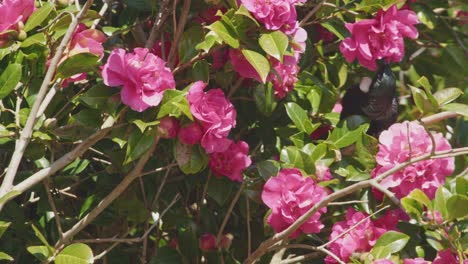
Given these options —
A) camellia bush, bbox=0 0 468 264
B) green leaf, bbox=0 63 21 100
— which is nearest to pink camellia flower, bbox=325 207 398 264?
camellia bush, bbox=0 0 468 264

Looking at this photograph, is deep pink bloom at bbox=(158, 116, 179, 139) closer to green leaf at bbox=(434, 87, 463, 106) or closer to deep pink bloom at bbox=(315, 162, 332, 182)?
deep pink bloom at bbox=(315, 162, 332, 182)

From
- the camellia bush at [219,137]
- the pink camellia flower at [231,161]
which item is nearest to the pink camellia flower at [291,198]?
the camellia bush at [219,137]

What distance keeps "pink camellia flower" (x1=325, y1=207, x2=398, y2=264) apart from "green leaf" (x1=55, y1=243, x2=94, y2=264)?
518 mm

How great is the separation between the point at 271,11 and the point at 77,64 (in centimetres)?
38

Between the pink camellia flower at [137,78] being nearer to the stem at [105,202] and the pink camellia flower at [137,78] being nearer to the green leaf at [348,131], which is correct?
the stem at [105,202]

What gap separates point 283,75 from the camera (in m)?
1.92

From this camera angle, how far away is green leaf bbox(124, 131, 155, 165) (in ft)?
5.47

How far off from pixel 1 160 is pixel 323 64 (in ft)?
2.74

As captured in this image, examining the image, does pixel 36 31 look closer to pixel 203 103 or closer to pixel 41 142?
pixel 41 142

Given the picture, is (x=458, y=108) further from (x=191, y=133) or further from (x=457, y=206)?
(x=191, y=133)

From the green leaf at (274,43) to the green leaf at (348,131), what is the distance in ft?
1.19

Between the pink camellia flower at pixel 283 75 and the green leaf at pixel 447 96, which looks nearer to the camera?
the pink camellia flower at pixel 283 75

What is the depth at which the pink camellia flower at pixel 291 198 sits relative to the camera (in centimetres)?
180

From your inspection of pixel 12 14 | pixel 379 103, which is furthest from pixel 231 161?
pixel 12 14
